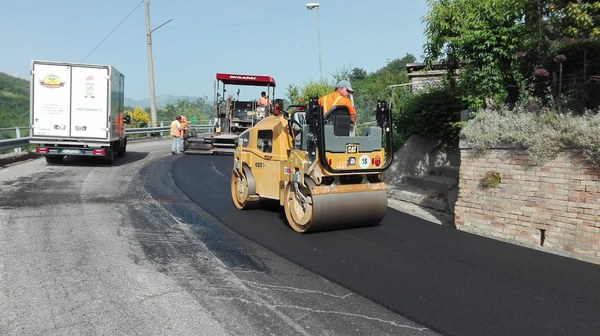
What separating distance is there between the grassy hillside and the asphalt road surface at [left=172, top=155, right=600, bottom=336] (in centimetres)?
4397

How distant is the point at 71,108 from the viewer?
13.7 meters

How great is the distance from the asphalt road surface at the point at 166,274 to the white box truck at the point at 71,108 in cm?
460

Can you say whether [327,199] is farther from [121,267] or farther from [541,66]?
[541,66]

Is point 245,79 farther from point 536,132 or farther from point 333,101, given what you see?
point 536,132

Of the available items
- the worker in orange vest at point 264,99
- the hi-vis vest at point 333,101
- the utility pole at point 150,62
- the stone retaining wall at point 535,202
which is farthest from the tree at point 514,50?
the utility pole at point 150,62

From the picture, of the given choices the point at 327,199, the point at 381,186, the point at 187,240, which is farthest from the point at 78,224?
the point at 381,186

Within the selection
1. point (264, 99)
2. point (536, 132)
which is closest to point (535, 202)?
point (536, 132)

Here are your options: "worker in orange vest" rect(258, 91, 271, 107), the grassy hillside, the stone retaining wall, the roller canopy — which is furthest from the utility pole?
the stone retaining wall

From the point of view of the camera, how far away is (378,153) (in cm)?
704

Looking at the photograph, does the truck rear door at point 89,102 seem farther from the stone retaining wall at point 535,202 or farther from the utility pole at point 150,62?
the utility pole at point 150,62

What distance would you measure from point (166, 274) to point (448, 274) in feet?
9.96

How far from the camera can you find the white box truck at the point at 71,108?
1349 cm

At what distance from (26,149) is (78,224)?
11969 mm

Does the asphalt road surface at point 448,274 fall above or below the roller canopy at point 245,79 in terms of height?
below
